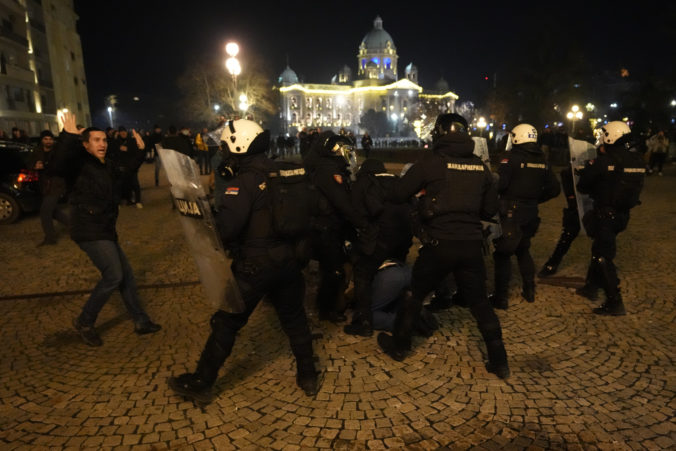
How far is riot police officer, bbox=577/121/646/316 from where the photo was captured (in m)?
4.72

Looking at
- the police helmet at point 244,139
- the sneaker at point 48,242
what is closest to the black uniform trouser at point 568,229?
the police helmet at point 244,139

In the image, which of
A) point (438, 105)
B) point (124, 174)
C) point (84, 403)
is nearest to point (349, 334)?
point (84, 403)

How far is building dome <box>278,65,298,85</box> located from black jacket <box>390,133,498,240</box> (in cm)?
11373

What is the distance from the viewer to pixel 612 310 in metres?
4.91

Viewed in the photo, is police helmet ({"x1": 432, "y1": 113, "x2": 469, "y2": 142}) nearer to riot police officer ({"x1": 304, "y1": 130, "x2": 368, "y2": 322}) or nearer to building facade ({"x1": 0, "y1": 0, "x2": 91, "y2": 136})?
riot police officer ({"x1": 304, "y1": 130, "x2": 368, "y2": 322})

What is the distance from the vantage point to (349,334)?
15.0 ft

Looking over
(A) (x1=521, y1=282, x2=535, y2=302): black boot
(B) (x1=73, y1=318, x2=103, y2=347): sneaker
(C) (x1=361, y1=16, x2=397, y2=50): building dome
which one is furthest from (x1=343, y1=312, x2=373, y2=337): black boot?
(C) (x1=361, y1=16, x2=397, y2=50): building dome

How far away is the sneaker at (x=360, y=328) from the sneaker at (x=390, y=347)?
6.9 inches

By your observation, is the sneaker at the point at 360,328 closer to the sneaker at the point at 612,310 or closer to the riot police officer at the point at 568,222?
the sneaker at the point at 612,310

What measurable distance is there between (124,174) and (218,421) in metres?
2.58

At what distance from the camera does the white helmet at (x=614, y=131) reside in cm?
477

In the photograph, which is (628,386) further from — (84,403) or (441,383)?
(84,403)

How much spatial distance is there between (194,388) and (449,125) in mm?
2725

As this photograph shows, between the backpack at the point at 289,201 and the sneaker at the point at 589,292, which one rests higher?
the backpack at the point at 289,201
